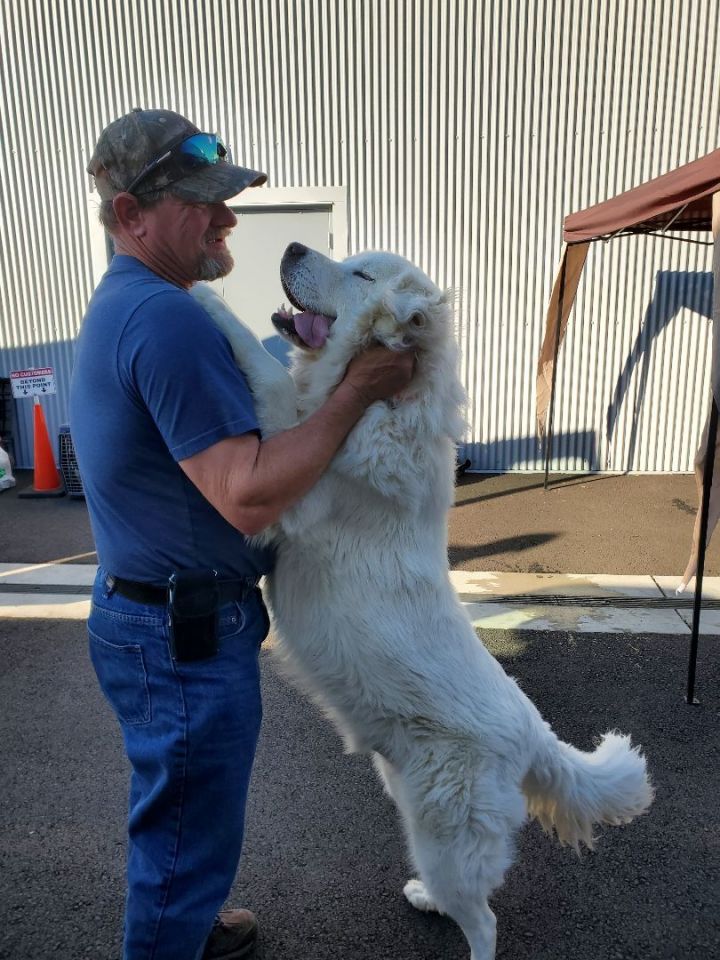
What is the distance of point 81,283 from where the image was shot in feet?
27.5

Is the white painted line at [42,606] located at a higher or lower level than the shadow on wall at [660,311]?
lower

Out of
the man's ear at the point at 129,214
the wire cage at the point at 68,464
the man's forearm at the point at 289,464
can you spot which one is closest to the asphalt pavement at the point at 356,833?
the man's forearm at the point at 289,464

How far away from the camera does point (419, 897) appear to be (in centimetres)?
229

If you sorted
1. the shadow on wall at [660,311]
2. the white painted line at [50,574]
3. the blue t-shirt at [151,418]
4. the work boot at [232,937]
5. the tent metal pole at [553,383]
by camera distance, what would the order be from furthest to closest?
the shadow on wall at [660,311] → the tent metal pole at [553,383] → the white painted line at [50,574] → the work boot at [232,937] → the blue t-shirt at [151,418]

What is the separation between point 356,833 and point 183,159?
2.51 meters

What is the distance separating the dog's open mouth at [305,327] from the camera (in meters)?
1.91

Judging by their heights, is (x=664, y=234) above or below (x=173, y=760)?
above

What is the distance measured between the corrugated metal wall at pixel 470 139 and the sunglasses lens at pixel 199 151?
6334 mm

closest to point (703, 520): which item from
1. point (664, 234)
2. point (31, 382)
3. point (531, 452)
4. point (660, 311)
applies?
point (664, 234)

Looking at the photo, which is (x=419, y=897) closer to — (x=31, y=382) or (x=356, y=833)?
(x=356, y=833)

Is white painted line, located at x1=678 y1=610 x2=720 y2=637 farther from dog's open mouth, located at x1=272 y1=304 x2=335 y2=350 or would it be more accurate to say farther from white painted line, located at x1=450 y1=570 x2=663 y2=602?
dog's open mouth, located at x1=272 y1=304 x2=335 y2=350

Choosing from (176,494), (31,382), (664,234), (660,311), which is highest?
(664,234)

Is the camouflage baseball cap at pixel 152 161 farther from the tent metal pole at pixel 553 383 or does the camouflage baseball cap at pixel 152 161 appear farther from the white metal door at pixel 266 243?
the white metal door at pixel 266 243

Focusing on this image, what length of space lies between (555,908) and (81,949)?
5.31 ft
